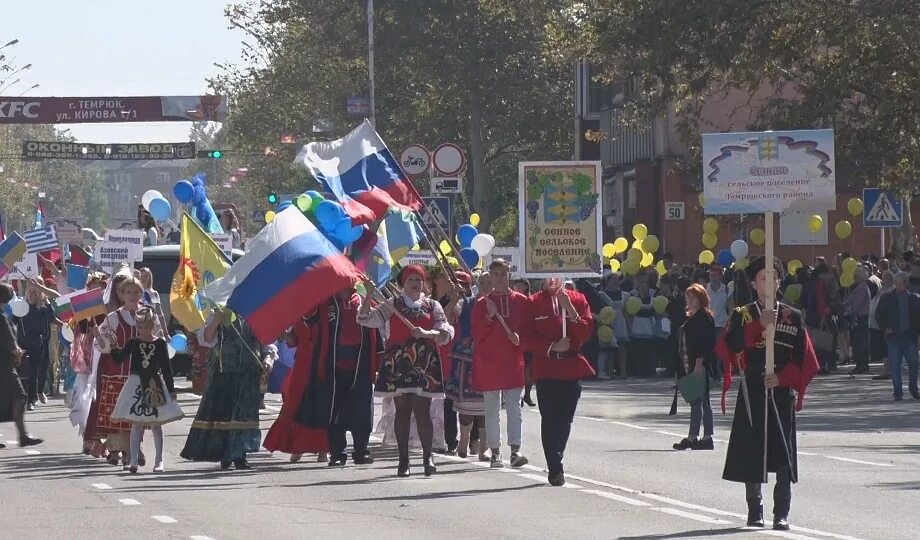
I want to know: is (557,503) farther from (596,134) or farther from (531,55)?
(531,55)

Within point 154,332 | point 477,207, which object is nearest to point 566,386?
point 154,332

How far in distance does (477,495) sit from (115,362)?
396 cm

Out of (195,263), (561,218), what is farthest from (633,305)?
(195,263)

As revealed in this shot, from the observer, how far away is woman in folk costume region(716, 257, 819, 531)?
13000 millimetres

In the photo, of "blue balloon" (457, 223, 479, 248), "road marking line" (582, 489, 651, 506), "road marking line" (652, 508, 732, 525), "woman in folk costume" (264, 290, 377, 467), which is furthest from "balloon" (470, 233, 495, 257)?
"road marking line" (652, 508, 732, 525)

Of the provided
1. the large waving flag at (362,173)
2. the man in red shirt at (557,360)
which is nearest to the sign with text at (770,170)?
the man in red shirt at (557,360)

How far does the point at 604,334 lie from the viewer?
3231cm

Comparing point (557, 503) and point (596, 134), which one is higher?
point (596, 134)

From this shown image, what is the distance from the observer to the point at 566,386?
1616cm

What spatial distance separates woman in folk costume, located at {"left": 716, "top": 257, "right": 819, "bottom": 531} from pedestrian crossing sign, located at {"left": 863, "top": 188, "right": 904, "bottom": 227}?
19.4m

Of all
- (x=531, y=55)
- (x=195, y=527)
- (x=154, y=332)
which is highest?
(x=531, y=55)

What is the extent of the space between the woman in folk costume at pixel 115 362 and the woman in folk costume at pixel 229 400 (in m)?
0.52

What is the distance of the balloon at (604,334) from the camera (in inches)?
1268

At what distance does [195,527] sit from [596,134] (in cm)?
2384
